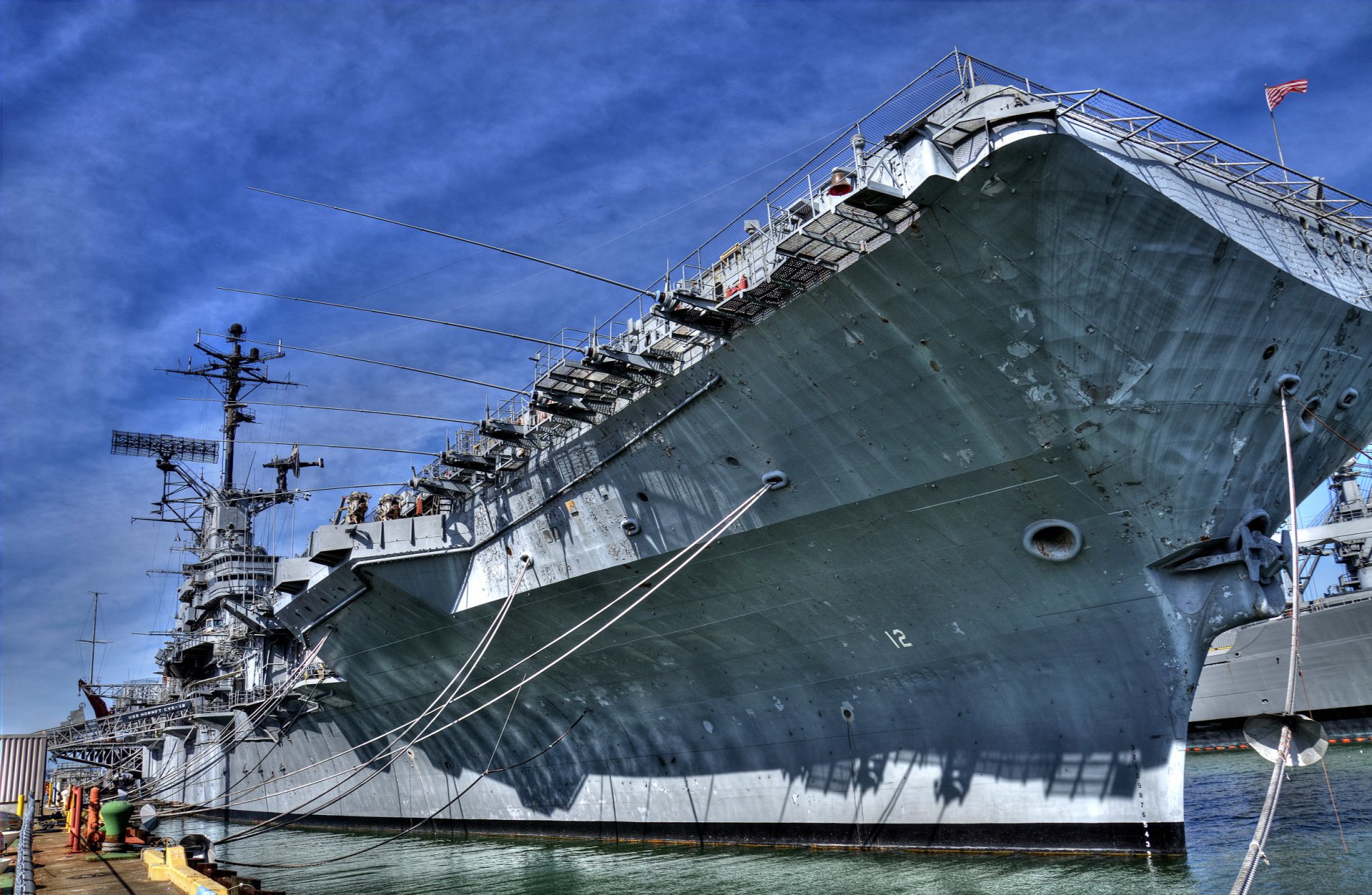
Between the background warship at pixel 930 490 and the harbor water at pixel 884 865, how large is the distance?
49 centimetres

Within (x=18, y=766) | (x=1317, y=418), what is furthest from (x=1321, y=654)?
(x=18, y=766)

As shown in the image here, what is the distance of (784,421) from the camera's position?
32.6 ft

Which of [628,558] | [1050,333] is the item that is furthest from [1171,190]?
[628,558]

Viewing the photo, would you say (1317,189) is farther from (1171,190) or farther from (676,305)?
(676,305)

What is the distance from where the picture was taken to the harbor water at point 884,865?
8766 millimetres

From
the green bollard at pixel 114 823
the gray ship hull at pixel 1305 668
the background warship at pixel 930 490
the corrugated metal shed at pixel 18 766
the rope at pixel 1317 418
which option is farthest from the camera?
the gray ship hull at pixel 1305 668

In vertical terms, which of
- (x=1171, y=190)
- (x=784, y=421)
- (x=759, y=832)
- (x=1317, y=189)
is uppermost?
(x=1317, y=189)

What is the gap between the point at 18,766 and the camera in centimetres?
1775

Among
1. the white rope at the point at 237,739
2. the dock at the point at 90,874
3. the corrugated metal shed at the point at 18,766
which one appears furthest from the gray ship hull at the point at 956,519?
the corrugated metal shed at the point at 18,766

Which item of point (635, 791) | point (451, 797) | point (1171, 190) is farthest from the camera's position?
point (451, 797)

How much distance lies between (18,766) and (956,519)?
1887 centimetres

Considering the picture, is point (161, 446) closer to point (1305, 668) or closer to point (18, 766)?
point (18, 766)

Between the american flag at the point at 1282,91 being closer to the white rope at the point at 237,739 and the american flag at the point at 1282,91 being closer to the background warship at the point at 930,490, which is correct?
the background warship at the point at 930,490

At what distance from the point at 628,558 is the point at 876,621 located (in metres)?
3.28
